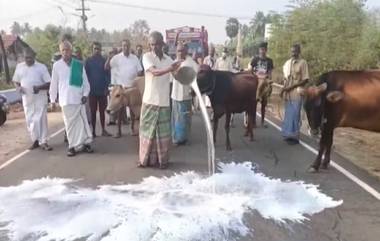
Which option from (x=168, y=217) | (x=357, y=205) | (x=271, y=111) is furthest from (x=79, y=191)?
(x=271, y=111)

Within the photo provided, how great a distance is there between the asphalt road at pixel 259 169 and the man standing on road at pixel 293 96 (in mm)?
286

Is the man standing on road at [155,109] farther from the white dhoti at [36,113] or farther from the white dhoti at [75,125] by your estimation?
the white dhoti at [36,113]

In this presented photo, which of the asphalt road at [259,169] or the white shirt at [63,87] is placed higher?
the white shirt at [63,87]

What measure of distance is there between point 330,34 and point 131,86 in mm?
12430

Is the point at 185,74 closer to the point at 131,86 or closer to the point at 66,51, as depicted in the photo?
the point at 66,51

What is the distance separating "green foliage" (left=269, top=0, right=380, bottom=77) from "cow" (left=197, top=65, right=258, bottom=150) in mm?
9488

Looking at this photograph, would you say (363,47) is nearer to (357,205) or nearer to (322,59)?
(322,59)

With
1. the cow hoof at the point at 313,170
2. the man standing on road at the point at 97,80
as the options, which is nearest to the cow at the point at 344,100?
the cow hoof at the point at 313,170

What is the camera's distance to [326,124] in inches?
322

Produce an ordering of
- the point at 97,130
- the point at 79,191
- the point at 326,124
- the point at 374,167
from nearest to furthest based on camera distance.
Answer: the point at 79,191, the point at 326,124, the point at 374,167, the point at 97,130

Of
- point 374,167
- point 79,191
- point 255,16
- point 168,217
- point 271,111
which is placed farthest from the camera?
point 255,16

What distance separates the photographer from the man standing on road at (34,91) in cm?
987

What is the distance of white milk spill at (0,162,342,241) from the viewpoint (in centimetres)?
549

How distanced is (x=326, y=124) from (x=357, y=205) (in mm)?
1897
